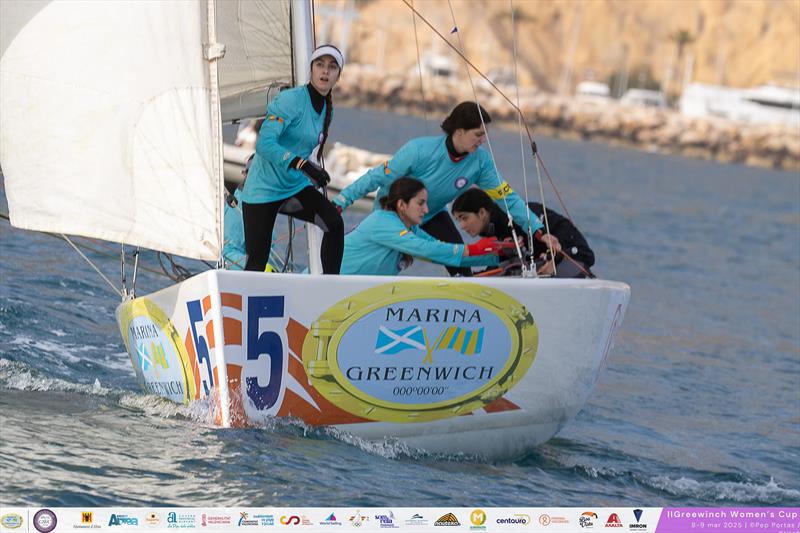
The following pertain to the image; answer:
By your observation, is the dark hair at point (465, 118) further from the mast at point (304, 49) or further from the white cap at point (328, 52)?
the mast at point (304, 49)

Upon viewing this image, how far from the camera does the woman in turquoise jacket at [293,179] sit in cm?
608

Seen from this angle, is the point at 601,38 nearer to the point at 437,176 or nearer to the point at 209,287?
the point at 437,176

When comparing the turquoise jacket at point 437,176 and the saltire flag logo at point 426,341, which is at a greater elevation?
the turquoise jacket at point 437,176

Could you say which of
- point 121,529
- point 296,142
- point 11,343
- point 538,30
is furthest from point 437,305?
point 538,30

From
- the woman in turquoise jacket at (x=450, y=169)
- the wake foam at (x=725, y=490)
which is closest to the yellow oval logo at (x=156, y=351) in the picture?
the woman in turquoise jacket at (x=450, y=169)

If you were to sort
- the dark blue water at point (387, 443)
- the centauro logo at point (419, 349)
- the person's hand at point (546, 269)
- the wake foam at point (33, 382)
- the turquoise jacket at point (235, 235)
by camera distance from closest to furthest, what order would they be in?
the dark blue water at point (387, 443)
the centauro logo at point (419, 349)
the wake foam at point (33, 382)
the person's hand at point (546, 269)
the turquoise jacket at point (235, 235)

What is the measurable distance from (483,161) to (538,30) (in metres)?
83.5

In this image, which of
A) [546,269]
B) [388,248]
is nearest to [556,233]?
[546,269]

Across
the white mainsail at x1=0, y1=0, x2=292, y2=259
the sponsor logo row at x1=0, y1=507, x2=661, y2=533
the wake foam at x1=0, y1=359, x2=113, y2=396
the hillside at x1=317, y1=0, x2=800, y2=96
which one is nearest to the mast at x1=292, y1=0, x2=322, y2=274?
the white mainsail at x1=0, y1=0, x2=292, y2=259

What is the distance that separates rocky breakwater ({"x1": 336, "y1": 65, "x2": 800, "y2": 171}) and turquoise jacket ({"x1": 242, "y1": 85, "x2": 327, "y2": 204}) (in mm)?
67202

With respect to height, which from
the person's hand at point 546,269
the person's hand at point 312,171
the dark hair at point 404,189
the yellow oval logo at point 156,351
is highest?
the person's hand at point 312,171

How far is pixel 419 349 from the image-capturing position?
19.0 ft

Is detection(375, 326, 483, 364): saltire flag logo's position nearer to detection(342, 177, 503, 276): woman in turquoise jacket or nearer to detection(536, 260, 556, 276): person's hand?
detection(342, 177, 503, 276): woman in turquoise jacket

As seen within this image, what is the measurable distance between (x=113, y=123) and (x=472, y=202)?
1.87 metres
